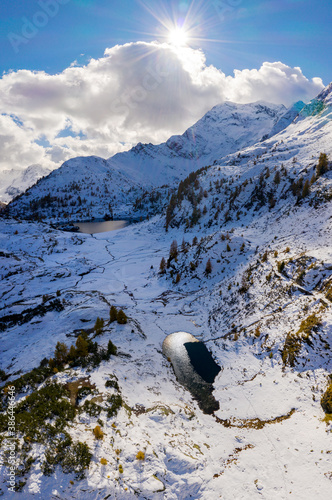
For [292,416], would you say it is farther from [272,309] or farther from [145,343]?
[145,343]

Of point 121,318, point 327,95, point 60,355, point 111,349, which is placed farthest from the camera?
point 327,95

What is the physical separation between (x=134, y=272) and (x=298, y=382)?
137ft

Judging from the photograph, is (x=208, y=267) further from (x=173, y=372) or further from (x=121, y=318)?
(x=173, y=372)

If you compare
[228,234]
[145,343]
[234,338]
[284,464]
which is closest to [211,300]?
[234,338]

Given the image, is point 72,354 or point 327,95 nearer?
point 72,354

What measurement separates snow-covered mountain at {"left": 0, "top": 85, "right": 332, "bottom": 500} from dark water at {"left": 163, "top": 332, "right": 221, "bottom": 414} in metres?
0.74

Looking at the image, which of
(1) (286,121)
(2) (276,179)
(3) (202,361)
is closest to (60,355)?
(3) (202,361)

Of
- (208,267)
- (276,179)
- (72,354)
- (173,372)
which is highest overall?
(276,179)

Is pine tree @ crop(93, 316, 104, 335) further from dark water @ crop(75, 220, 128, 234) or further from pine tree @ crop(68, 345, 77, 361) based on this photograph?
dark water @ crop(75, 220, 128, 234)

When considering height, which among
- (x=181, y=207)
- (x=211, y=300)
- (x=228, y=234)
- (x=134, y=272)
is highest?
(x=181, y=207)

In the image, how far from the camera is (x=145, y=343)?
2788cm

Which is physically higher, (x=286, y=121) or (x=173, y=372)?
(x=286, y=121)

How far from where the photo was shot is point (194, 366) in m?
25.3

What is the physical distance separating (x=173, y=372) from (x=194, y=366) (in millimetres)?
2709
